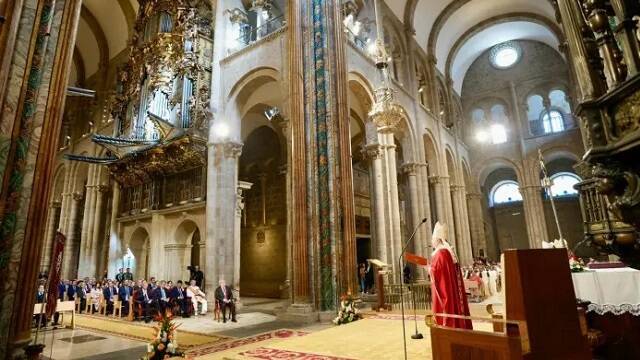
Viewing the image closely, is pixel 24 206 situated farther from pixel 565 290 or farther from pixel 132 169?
pixel 132 169

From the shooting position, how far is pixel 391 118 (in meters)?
8.36

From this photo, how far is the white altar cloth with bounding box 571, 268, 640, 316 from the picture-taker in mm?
3748

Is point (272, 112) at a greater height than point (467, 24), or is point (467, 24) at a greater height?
point (467, 24)

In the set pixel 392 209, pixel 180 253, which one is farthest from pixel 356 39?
pixel 180 253

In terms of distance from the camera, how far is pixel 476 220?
888 inches

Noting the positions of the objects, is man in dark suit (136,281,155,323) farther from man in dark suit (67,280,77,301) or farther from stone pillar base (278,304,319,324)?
stone pillar base (278,304,319,324)

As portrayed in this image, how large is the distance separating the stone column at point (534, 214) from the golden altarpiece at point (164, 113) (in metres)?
17.9

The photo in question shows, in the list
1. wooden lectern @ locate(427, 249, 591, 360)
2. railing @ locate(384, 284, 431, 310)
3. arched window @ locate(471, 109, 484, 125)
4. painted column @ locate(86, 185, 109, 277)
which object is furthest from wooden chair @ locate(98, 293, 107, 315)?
arched window @ locate(471, 109, 484, 125)

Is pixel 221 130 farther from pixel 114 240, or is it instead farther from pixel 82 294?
pixel 114 240

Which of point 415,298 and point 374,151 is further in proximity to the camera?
point 374,151

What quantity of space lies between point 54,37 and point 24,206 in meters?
2.00

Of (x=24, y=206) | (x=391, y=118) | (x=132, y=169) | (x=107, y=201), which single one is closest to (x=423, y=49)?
(x=391, y=118)

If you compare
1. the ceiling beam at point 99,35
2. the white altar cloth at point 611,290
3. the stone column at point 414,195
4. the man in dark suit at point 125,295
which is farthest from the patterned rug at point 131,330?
the ceiling beam at point 99,35

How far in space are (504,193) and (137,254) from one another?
2180 centimetres
